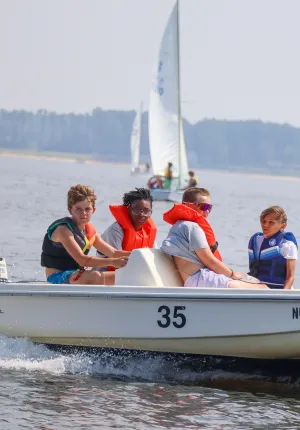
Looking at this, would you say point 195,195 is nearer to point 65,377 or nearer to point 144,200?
point 144,200

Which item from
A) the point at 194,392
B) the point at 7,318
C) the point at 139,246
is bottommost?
the point at 194,392

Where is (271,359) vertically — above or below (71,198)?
below

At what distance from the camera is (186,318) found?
830 centimetres

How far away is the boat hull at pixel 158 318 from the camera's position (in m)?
8.12

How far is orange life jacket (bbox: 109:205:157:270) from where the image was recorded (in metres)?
9.01

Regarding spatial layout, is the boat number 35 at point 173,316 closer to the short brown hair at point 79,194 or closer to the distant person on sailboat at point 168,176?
the short brown hair at point 79,194

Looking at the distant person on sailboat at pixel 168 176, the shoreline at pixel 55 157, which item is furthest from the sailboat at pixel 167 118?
the shoreline at pixel 55 157

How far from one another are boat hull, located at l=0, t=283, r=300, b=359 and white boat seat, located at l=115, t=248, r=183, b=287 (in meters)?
0.22

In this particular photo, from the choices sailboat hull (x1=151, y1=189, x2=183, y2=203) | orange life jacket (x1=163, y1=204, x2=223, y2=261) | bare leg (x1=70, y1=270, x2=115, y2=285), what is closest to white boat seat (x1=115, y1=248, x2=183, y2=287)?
bare leg (x1=70, y1=270, x2=115, y2=285)

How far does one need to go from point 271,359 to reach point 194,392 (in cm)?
64

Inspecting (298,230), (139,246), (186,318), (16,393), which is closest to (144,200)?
(139,246)

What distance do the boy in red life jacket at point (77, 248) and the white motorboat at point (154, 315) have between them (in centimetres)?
25

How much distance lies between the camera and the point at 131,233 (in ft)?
29.9

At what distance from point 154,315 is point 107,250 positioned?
0.79 m
